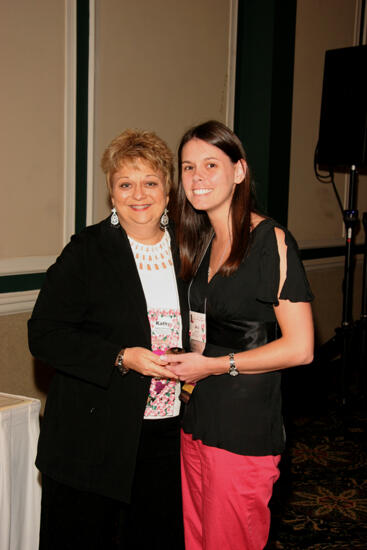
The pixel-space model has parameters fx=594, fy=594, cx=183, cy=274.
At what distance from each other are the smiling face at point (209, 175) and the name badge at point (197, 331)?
1.09ft

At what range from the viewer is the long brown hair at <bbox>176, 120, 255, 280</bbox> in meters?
1.75

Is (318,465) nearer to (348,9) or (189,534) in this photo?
(189,534)

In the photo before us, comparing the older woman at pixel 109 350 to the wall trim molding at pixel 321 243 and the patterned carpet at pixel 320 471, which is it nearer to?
the patterned carpet at pixel 320 471

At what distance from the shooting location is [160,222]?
6.57 ft

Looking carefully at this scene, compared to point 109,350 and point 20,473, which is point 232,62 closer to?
point 109,350

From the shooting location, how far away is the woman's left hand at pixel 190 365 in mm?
1678

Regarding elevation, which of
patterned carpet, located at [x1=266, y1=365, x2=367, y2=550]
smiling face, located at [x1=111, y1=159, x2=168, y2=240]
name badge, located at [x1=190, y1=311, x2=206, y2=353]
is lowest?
patterned carpet, located at [x1=266, y1=365, x2=367, y2=550]

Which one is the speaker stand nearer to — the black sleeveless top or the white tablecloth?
the black sleeveless top

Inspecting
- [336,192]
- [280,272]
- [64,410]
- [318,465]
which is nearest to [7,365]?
[64,410]

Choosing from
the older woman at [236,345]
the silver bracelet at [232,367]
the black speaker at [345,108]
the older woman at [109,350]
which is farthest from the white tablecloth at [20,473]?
the black speaker at [345,108]

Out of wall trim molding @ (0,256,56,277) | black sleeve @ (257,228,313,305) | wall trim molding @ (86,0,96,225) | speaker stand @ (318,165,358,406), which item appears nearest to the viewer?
black sleeve @ (257,228,313,305)

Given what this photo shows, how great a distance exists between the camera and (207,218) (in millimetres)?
2018

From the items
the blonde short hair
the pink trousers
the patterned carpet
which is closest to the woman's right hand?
the pink trousers

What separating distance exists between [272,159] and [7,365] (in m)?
2.53
